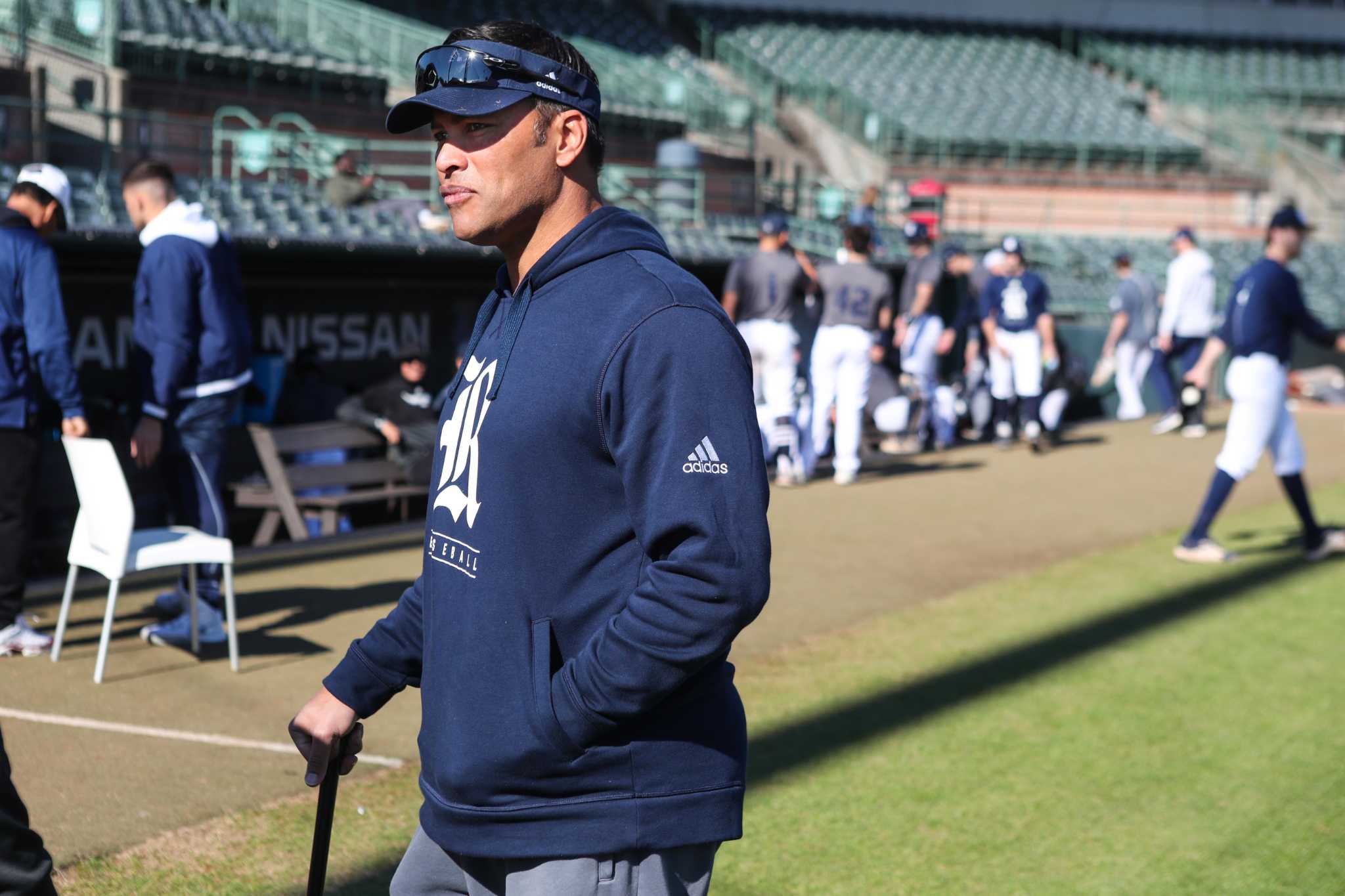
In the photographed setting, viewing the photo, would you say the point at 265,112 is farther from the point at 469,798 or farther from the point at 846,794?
the point at 469,798

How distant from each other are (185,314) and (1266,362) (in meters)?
5.57

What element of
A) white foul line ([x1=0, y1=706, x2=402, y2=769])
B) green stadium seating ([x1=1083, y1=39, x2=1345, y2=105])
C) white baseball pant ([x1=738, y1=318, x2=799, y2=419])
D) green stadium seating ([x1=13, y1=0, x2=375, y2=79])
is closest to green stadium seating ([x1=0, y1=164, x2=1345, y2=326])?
white baseball pant ([x1=738, y1=318, x2=799, y2=419])

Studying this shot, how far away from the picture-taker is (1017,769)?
4855 mm

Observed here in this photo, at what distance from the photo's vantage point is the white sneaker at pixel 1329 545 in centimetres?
838

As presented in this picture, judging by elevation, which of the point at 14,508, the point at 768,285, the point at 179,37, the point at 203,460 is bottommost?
the point at 14,508

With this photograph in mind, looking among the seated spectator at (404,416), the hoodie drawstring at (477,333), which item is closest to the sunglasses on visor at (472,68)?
the hoodie drawstring at (477,333)

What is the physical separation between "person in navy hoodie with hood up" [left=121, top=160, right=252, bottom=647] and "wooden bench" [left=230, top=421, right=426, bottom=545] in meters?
2.36

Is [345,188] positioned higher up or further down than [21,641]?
higher up

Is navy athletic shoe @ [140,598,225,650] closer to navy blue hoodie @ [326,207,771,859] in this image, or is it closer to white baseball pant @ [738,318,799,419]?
navy blue hoodie @ [326,207,771,859]

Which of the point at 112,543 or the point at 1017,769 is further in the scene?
the point at 112,543

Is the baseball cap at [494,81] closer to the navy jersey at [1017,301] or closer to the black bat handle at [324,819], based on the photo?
the black bat handle at [324,819]

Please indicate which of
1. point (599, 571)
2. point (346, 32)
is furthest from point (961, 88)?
point (599, 571)

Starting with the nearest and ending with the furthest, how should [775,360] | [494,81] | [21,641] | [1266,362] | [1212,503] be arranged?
[494,81] < [21,641] < [1266,362] < [1212,503] < [775,360]

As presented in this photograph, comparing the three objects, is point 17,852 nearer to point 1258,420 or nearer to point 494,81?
point 494,81
